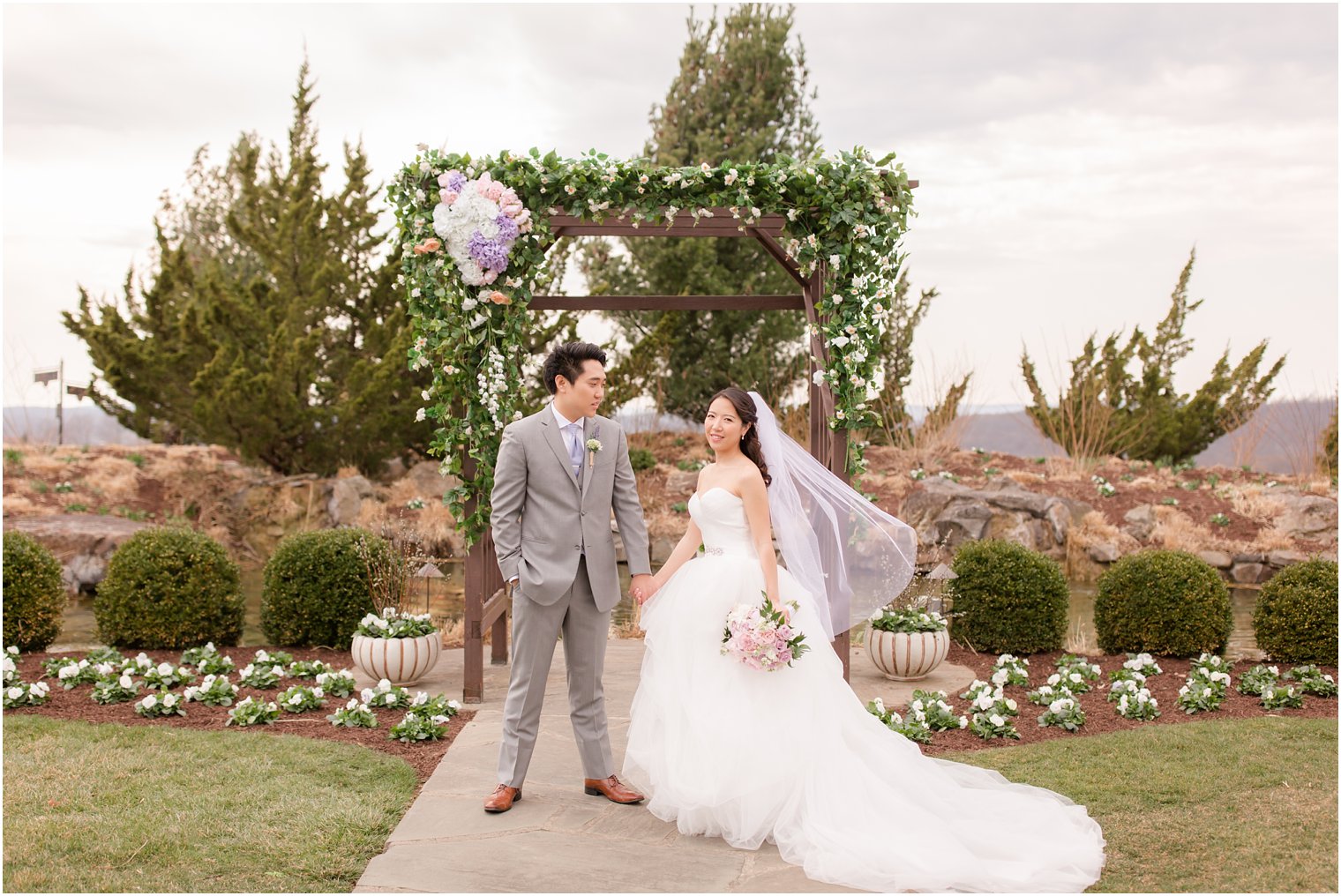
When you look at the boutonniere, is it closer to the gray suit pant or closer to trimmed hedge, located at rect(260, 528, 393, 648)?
the gray suit pant

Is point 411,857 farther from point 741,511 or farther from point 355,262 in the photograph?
point 355,262

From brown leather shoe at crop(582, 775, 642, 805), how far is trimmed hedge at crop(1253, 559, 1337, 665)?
5928 mm

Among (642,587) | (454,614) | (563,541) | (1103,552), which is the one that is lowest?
(454,614)

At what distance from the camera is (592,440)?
4.82 m

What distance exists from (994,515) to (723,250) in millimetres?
8851

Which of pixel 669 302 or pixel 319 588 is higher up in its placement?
pixel 669 302

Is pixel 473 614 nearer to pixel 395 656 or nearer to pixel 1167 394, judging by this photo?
pixel 395 656

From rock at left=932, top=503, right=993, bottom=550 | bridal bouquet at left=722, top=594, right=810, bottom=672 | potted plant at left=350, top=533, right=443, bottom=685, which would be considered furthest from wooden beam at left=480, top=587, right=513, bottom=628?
rock at left=932, top=503, right=993, bottom=550

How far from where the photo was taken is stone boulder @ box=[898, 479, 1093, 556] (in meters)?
15.3

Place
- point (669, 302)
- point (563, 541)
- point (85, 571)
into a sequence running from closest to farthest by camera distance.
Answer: point (563, 541), point (669, 302), point (85, 571)

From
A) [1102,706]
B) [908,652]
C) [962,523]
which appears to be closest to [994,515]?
[962,523]

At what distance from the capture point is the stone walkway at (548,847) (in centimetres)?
411

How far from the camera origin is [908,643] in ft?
25.2

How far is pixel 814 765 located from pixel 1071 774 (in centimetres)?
190
